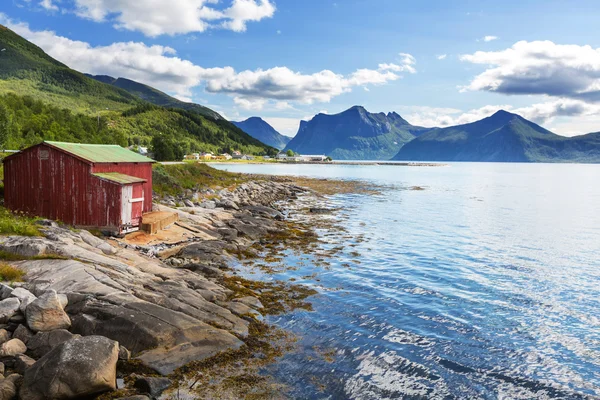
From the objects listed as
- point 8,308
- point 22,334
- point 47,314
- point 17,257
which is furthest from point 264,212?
point 22,334

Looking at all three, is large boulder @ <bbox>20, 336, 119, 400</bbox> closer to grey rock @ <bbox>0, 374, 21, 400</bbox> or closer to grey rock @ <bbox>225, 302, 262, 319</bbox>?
grey rock @ <bbox>0, 374, 21, 400</bbox>

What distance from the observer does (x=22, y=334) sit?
36.6 feet

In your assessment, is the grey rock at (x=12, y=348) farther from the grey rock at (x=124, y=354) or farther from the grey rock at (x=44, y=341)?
the grey rock at (x=124, y=354)

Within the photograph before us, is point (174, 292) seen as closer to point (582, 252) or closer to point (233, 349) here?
point (233, 349)

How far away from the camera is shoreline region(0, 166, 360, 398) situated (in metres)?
11.2

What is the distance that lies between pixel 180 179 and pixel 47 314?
127ft

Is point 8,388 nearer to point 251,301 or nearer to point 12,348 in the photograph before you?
point 12,348

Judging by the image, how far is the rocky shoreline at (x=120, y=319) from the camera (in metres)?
9.75

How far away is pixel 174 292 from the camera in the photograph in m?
15.7

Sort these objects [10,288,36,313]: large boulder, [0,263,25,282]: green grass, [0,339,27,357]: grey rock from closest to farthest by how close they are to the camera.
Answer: [0,339,27,357]: grey rock < [10,288,36,313]: large boulder < [0,263,25,282]: green grass

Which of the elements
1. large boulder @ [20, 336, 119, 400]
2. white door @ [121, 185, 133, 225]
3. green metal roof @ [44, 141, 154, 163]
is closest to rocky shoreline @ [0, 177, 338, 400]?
large boulder @ [20, 336, 119, 400]

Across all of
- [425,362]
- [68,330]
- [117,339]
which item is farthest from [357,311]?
[68,330]

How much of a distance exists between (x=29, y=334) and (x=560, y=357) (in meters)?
16.5

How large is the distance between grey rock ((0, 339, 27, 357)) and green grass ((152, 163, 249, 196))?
3028cm
